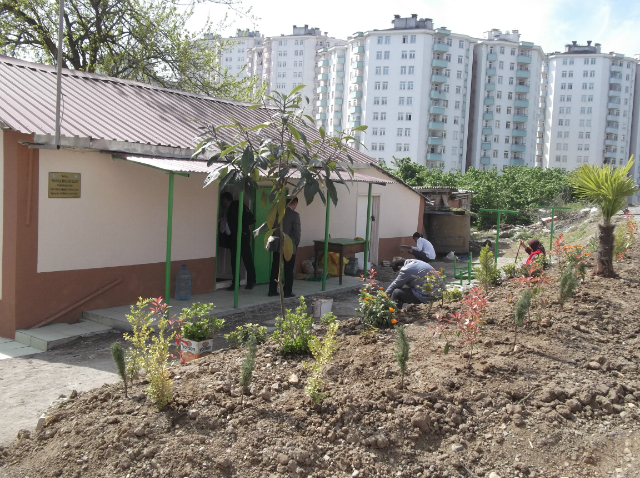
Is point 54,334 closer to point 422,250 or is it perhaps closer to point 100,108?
point 100,108

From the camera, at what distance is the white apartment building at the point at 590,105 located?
90.6m

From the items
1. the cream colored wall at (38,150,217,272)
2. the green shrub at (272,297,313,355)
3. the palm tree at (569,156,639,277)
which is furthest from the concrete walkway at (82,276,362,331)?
the palm tree at (569,156,639,277)

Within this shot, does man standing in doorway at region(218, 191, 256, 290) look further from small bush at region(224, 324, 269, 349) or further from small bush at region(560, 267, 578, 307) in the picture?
small bush at region(560, 267, 578, 307)

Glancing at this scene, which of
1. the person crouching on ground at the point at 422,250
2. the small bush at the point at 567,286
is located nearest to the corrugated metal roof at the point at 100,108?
the small bush at the point at 567,286

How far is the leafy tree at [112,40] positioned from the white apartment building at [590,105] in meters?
83.4

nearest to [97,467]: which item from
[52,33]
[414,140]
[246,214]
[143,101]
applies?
[246,214]

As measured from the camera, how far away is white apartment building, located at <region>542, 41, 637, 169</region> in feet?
297

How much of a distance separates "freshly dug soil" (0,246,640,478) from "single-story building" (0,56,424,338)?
320 cm

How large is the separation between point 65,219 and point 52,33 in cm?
1434

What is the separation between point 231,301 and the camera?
9891mm

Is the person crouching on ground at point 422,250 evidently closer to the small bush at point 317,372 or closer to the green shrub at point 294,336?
the green shrub at point 294,336

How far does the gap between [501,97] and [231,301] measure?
3212 inches

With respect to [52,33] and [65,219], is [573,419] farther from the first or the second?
[52,33]

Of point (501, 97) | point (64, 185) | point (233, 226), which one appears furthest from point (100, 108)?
point (501, 97)
